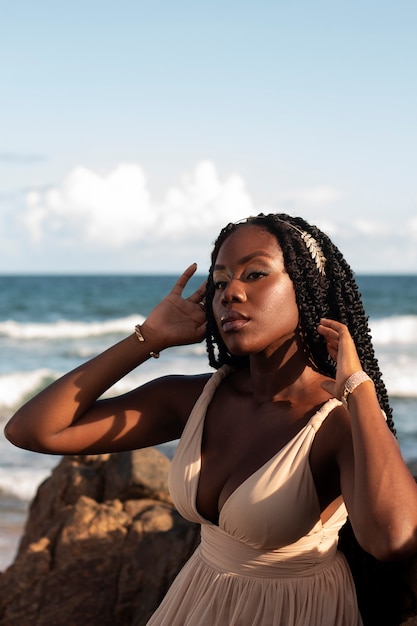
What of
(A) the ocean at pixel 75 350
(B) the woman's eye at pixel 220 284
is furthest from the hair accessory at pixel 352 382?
(A) the ocean at pixel 75 350

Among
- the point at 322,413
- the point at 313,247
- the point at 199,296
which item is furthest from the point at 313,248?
the point at 322,413

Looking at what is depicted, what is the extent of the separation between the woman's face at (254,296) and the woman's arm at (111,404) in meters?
0.33

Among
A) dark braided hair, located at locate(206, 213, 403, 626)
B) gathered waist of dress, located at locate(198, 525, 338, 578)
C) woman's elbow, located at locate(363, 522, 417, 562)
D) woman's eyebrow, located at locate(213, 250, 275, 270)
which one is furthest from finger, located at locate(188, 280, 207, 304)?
woman's elbow, located at locate(363, 522, 417, 562)

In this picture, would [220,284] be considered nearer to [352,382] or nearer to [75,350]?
[352,382]

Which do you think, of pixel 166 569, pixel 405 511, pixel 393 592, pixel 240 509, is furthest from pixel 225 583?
pixel 166 569

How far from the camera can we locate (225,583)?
2.95m

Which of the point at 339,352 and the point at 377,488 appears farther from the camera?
the point at 339,352

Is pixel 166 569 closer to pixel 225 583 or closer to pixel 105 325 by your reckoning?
pixel 225 583

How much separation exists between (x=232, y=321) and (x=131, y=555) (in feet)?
6.40

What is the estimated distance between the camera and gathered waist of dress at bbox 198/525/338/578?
112 inches

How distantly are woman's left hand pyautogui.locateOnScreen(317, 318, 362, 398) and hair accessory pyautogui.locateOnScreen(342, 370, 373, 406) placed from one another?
2 cm

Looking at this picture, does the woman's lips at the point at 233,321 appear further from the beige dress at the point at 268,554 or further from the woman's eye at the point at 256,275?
the beige dress at the point at 268,554

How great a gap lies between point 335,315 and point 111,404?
3.00 ft

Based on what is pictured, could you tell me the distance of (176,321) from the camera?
11.0ft
